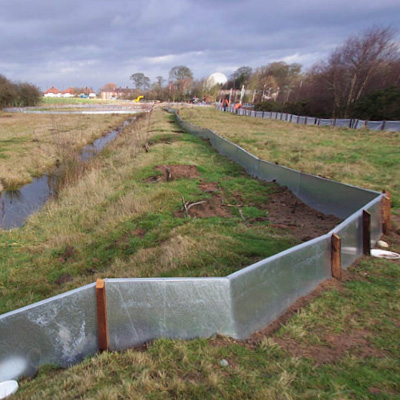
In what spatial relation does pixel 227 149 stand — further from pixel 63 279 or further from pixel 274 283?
pixel 274 283

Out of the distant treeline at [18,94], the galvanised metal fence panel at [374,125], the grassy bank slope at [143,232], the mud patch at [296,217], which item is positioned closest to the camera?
the grassy bank slope at [143,232]

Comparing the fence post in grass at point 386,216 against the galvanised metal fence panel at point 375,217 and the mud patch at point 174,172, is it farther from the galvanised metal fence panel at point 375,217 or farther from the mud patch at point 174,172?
the mud patch at point 174,172

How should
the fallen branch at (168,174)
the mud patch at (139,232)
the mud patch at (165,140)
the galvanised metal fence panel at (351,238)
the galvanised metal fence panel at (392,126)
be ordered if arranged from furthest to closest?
the galvanised metal fence panel at (392,126) → the mud patch at (165,140) → the fallen branch at (168,174) → the mud patch at (139,232) → the galvanised metal fence panel at (351,238)

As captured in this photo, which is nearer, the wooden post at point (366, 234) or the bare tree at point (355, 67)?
the wooden post at point (366, 234)

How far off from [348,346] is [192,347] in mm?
1368

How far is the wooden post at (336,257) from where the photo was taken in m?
4.09

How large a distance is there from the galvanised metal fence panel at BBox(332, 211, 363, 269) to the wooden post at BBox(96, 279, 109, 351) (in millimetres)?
2843

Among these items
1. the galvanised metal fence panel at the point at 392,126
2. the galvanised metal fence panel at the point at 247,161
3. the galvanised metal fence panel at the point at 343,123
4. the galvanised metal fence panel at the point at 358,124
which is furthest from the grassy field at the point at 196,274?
the galvanised metal fence panel at the point at 343,123

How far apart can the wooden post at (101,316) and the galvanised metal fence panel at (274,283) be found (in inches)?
43.8

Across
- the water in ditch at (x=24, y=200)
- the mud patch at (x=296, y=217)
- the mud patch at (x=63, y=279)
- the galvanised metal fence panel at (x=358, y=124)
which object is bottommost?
the water in ditch at (x=24, y=200)

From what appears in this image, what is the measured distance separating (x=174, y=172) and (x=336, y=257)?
26.1 ft

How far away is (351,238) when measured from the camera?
15.1ft

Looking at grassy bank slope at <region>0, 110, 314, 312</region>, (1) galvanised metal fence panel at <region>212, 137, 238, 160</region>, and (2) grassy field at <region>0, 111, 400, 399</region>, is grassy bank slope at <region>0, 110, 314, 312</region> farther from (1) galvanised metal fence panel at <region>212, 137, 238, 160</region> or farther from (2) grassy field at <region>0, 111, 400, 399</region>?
(1) galvanised metal fence panel at <region>212, 137, 238, 160</region>

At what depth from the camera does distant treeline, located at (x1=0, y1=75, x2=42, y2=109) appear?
2282 inches
